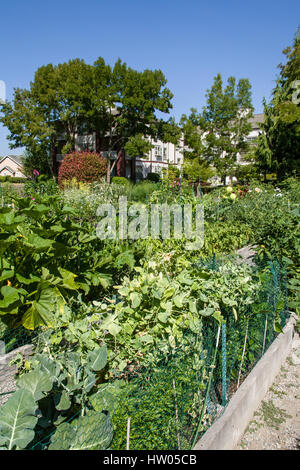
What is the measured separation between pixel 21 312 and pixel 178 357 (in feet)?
6.31

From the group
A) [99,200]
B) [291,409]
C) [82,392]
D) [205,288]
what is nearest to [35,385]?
[82,392]

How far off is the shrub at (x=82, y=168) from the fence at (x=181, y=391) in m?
16.8

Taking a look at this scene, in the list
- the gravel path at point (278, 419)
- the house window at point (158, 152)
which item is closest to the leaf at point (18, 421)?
the gravel path at point (278, 419)

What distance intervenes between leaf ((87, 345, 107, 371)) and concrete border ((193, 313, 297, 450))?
689 mm

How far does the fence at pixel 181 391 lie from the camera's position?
150 cm

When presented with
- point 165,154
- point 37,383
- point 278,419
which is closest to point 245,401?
point 278,419

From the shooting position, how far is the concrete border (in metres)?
1.80

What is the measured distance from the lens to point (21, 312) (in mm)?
3070

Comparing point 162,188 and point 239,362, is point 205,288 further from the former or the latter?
point 162,188

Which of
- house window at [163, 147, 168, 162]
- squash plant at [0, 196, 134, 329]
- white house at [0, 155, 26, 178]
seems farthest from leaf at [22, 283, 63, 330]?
white house at [0, 155, 26, 178]

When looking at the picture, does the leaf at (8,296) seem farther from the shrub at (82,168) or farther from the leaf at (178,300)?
the shrub at (82,168)

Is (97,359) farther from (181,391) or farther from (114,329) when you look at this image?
(181,391)

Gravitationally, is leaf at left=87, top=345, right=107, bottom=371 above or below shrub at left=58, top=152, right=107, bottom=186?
below

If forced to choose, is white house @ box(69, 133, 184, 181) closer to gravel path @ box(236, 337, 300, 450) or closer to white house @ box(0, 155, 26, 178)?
white house @ box(0, 155, 26, 178)
